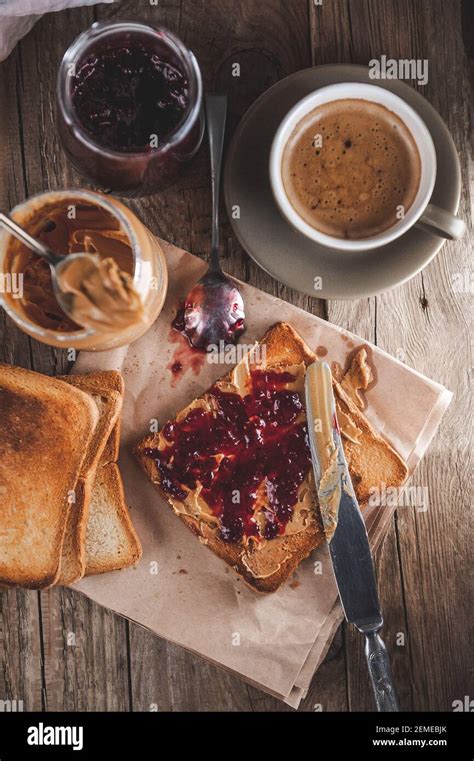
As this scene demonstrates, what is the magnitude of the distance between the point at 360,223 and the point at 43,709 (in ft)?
4.66

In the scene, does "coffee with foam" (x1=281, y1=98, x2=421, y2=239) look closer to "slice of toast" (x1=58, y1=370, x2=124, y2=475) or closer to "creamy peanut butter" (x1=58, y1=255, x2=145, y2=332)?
"creamy peanut butter" (x1=58, y1=255, x2=145, y2=332)

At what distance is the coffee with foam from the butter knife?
408 millimetres

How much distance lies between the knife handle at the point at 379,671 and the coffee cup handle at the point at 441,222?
92 cm

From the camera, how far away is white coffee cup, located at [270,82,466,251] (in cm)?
147

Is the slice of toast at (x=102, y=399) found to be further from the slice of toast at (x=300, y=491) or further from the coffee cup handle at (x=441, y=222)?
the coffee cup handle at (x=441, y=222)

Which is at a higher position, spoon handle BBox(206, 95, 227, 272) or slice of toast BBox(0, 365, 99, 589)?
spoon handle BBox(206, 95, 227, 272)

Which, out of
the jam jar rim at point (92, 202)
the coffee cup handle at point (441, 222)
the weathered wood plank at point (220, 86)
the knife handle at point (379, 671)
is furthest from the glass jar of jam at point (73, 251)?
the knife handle at point (379, 671)

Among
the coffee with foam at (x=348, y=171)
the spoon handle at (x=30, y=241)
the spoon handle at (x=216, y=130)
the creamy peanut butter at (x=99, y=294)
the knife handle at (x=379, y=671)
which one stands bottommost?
the knife handle at (x=379, y=671)

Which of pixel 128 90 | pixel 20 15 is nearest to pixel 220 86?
pixel 128 90

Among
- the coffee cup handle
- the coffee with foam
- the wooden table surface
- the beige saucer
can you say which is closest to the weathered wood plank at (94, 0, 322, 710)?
the wooden table surface

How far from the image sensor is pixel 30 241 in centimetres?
136

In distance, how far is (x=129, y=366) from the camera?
1744 mm

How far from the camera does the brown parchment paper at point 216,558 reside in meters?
1.70

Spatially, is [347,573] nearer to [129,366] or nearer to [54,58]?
[129,366]
